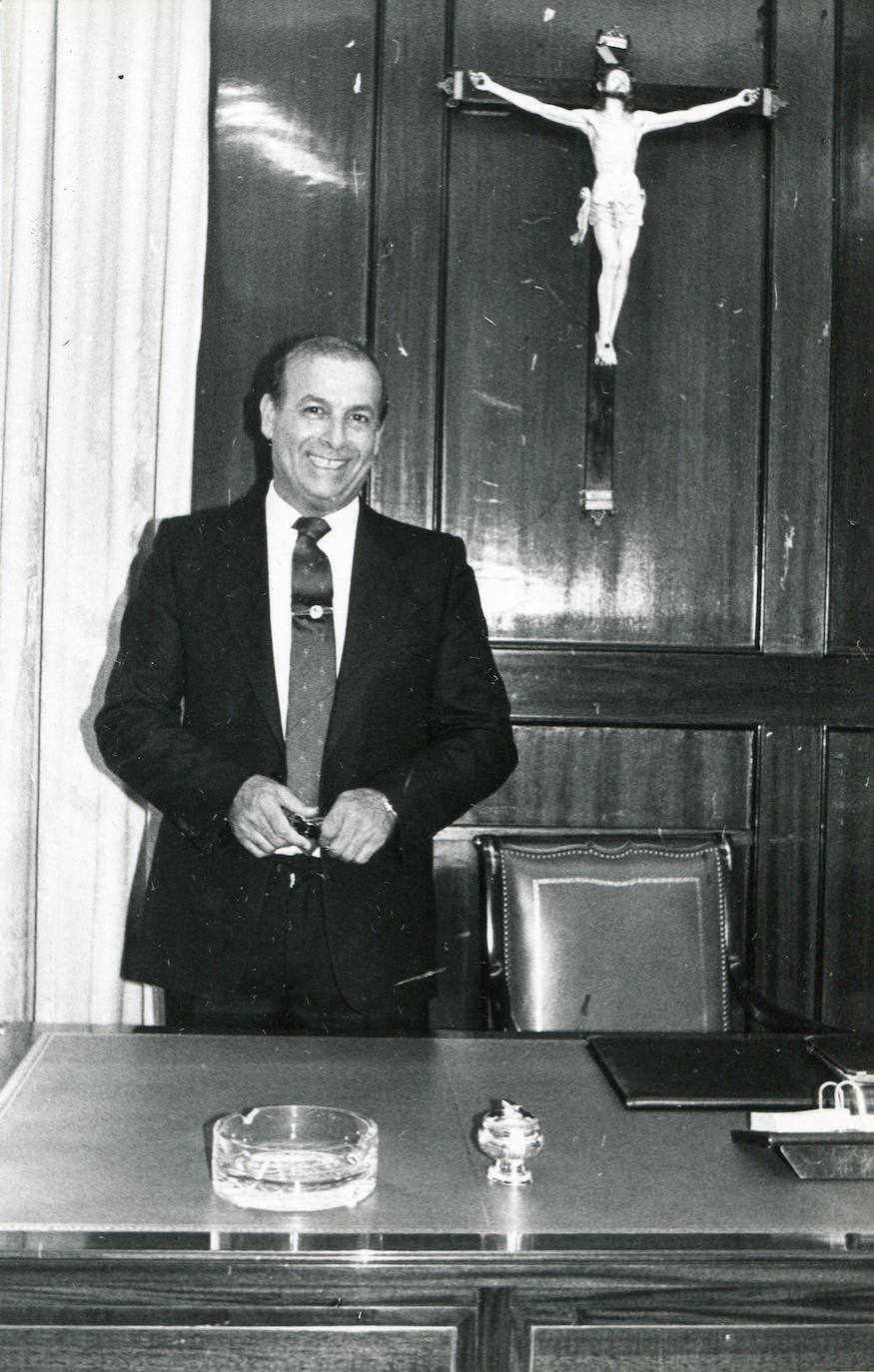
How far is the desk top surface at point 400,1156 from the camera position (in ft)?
4.68

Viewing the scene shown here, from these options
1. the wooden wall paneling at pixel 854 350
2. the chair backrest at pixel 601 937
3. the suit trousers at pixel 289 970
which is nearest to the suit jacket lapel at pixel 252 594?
the suit trousers at pixel 289 970

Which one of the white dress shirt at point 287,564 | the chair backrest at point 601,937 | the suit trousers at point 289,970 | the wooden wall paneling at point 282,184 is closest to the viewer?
the suit trousers at point 289,970

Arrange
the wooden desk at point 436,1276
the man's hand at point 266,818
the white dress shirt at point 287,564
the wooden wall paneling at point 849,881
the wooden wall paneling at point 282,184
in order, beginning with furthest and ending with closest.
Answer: the wooden wall paneling at point 849,881, the wooden wall paneling at point 282,184, the white dress shirt at point 287,564, the man's hand at point 266,818, the wooden desk at point 436,1276

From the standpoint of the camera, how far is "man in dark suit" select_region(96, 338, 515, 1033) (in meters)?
2.73

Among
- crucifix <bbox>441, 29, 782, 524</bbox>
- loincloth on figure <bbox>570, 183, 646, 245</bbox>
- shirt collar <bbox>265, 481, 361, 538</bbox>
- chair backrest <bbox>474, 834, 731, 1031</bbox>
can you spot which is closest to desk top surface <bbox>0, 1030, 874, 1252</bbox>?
chair backrest <bbox>474, 834, 731, 1031</bbox>

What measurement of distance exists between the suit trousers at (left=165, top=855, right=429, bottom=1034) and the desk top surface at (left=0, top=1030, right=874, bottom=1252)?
511 mm

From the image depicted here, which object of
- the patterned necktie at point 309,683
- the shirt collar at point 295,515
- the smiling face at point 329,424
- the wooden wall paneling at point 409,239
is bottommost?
the patterned necktie at point 309,683

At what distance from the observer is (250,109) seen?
3.83 m

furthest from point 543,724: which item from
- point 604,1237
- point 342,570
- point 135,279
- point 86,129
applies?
point 604,1237

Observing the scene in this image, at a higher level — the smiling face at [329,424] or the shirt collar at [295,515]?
the smiling face at [329,424]

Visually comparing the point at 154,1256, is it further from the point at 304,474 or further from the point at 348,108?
the point at 348,108

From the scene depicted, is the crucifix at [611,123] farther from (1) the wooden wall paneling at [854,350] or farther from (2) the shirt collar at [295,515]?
(2) the shirt collar at [295,515]

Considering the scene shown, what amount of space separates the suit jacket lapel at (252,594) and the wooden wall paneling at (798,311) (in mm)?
1536

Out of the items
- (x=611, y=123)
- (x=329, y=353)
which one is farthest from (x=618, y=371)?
(x=329, y=353)
